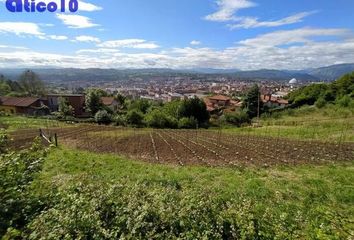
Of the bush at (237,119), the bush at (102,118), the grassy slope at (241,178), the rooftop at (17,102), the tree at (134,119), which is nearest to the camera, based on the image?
the grassy slope at (241,178)

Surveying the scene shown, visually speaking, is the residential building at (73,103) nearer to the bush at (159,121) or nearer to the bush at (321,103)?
the bush at (159,121)

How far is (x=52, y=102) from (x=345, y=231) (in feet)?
192

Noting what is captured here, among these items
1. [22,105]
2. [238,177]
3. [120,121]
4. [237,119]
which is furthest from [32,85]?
[238,177]

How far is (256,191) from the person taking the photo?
8500mm

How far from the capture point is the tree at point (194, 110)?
43.8 m

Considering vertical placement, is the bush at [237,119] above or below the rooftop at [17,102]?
below

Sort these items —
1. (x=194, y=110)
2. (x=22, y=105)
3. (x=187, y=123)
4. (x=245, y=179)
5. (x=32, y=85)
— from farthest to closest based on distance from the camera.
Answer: (x=32, y=85) → (x=22, y=105) → (x=194, y=110) → (x=187, y=123) → (x=245, y=179)

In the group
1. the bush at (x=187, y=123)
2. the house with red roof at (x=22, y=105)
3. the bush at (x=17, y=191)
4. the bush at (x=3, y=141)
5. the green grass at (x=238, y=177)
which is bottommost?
the bush at (x=187, y=123)

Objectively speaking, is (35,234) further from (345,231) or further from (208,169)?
(208,169)

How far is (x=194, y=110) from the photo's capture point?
43938 mm

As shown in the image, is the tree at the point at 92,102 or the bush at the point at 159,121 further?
the tree at the point at 92,102

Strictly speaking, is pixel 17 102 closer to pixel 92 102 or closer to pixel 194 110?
pixel 92 102

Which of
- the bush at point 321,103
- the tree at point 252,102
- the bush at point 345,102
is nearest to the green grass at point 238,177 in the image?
the bush at point 345,102

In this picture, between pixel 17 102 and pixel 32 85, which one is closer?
pixel 17 102
